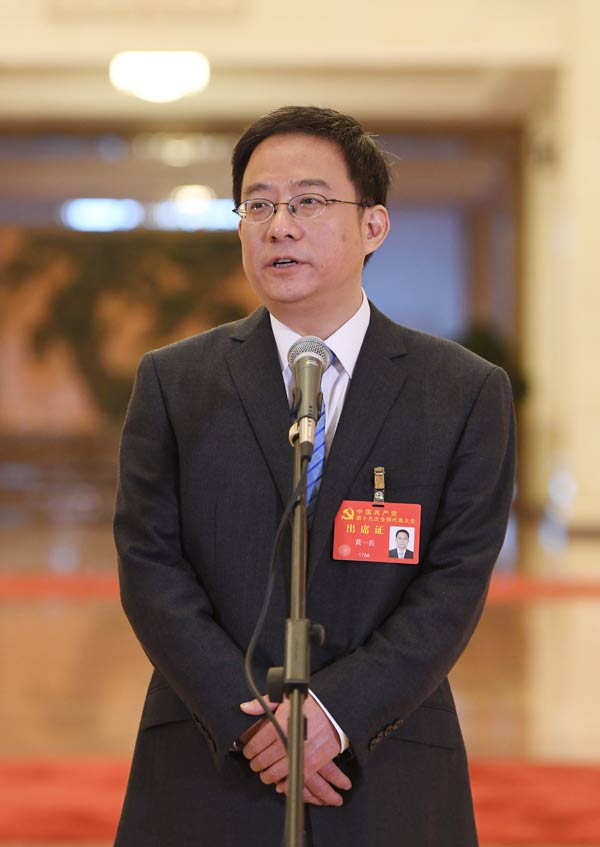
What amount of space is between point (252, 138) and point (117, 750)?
2885 mm

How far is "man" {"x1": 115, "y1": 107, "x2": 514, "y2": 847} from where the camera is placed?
182 cm

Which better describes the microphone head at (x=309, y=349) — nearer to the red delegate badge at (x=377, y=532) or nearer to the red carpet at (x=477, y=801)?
the red delegate badge at (x=377, y=532)

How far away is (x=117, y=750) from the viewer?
425 cm

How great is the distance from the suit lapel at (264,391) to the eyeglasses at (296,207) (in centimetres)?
21

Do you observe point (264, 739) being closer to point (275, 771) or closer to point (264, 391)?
point (275, 771)

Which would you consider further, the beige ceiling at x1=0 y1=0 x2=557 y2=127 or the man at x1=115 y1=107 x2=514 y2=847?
the beige ceiling at x1=0 y1=0 x2=557 y2=127

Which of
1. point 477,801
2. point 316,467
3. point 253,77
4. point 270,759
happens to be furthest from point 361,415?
point 253,77

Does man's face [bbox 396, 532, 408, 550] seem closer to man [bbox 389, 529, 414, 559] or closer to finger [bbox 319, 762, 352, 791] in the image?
man [bbox 389, 529, 414, 559]

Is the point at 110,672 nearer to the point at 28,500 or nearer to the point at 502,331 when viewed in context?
the point at 502,331

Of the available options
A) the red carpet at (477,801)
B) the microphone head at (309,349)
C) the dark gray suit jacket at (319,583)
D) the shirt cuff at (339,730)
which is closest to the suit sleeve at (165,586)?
the dark gray suit jacket at (319,583)

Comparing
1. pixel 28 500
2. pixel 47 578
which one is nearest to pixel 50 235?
pixel 28 500

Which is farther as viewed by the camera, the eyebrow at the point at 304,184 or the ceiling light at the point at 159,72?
the ceiling light at the point at 159,72

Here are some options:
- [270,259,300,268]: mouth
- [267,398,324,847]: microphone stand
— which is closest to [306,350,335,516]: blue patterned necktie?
[270,259,300,268]: mouth

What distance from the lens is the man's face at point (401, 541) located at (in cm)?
187
